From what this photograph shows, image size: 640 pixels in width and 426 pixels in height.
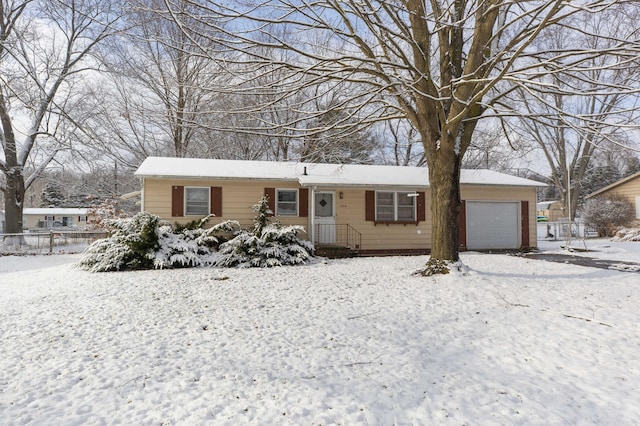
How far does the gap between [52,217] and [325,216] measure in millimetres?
40768

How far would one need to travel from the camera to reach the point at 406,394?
290cm

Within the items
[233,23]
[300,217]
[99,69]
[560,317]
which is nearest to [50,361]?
[233,23]

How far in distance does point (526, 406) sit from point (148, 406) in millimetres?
2838

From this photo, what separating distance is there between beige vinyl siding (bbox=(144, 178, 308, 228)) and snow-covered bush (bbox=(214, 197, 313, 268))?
5.18ft

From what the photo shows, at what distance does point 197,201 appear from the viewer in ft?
37.1

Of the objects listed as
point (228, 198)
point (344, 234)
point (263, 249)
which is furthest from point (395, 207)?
point (228, 198)

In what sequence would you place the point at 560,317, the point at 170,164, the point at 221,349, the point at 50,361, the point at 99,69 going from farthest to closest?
the point at 99,69
the point at 170,164
the point at 560,317
the point at 221,349
the point at 50,361

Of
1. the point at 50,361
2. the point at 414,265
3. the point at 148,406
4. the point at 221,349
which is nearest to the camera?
the point at 148,406

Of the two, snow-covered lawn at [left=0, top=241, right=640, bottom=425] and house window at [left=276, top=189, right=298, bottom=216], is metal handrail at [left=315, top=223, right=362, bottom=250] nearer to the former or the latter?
house window at [left=276, top=189, right=298, bottom=216]

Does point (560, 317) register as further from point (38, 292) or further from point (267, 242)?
point (38, 292)

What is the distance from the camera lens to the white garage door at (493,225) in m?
13.1

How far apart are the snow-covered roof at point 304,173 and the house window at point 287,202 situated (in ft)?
1.87

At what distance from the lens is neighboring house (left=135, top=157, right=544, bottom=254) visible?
11.0 metres

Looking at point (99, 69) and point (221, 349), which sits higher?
point (99, 69)
